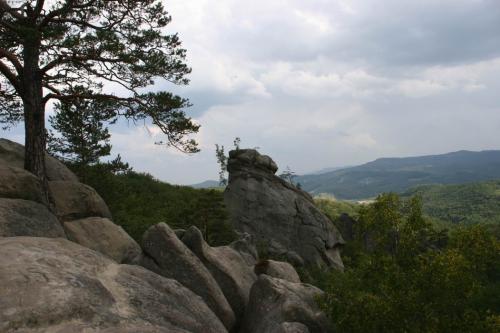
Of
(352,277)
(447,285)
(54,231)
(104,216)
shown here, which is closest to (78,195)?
(104,216)

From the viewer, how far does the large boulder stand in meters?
8.59

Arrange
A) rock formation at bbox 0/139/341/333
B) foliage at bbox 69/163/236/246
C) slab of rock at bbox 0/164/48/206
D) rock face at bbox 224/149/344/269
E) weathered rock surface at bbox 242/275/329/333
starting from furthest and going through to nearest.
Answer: rock face at bbox 224/149/344/269, foliage at bbox 69/163/236/246, slab of rock at bbox 0/164/48/206, weathered rock surface at bbox 242/275/329/333, rock formation at bbox 0/139/341/333

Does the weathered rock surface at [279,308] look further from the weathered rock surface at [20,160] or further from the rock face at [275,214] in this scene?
the rock face at [275,214]

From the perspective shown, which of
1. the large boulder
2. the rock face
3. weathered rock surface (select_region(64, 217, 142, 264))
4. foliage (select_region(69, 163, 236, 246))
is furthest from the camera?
the rock face

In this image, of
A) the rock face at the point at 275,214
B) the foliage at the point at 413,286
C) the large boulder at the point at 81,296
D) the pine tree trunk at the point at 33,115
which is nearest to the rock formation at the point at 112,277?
the large boulder at the point at 81,296

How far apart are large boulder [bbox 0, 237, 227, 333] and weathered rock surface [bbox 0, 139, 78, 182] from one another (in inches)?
624

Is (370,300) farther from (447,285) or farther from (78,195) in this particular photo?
(78,195)

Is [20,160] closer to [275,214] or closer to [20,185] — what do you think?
[20,185]

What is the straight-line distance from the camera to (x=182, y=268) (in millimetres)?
16859

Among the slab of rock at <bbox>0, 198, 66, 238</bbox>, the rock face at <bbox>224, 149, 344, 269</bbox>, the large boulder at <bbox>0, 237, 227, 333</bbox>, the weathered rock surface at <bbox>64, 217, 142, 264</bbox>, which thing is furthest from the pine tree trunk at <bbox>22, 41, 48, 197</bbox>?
the rock face at <bbox>224, 149, 344, 269</bbox>

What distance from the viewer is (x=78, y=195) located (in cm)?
2392

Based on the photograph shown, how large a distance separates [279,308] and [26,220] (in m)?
9.97

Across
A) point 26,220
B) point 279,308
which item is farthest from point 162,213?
point 279,308

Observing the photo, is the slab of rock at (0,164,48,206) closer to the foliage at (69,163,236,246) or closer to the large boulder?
the large boulder
